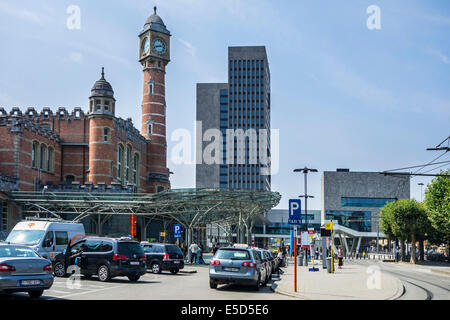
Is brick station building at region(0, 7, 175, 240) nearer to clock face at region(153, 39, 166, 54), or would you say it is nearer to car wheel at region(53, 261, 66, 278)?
clock face at region(153, 39, 166, 54)

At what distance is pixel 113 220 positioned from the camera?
50.3 meters

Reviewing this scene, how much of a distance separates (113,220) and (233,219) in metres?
11.4

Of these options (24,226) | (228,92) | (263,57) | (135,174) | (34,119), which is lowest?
(24,226)

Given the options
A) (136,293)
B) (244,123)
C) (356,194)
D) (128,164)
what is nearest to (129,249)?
(136,293)

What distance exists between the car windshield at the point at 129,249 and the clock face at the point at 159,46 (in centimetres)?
5070

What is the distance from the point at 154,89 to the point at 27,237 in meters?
47.4

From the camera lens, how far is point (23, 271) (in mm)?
12906

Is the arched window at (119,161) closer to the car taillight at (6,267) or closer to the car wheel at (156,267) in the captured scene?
the car wheel at (156,267)

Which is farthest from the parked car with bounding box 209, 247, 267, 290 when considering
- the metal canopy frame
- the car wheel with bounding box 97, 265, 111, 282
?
the metal canopy frame

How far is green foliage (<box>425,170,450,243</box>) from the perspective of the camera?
→ 40594 mm

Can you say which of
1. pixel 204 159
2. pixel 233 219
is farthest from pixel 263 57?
pixel 233 219

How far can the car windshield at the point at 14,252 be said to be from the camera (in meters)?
13.4

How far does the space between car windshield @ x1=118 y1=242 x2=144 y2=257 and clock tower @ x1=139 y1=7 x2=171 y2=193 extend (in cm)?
4843
